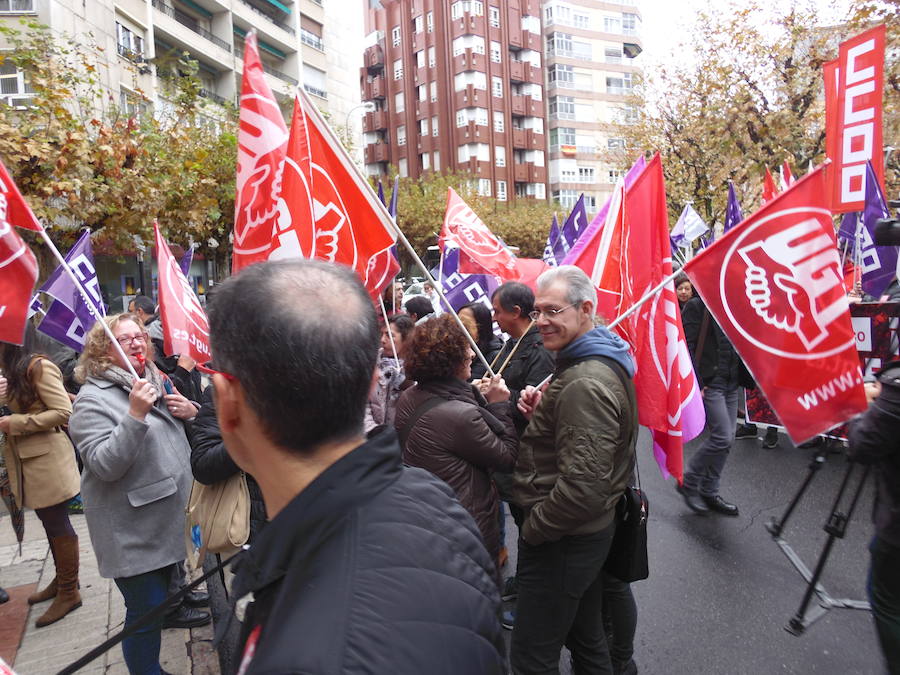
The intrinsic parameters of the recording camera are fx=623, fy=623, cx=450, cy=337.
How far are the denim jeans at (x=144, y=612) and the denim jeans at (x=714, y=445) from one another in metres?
3.84

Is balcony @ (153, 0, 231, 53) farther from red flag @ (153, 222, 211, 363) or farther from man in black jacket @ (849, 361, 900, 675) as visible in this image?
man in black jacket @ (849, 361, 900, 675)

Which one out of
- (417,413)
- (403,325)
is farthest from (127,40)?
(417,413)

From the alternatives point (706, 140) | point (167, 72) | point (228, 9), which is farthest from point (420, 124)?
point (706, 140)

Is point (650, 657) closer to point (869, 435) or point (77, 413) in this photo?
point (869, 435)

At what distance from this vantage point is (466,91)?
48.6m

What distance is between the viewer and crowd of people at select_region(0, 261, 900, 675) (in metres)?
0.92

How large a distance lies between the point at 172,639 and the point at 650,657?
2540mm

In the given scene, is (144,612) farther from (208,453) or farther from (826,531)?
(826,531)

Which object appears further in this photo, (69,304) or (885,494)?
(69,304)

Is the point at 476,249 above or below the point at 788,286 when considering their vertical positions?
above

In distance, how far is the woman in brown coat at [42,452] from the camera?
358cm

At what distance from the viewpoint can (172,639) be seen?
341cm

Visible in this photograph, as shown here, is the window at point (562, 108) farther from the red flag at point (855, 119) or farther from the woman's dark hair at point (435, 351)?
the woman's dark hair at point (435, 351)

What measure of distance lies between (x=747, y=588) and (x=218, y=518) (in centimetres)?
305
